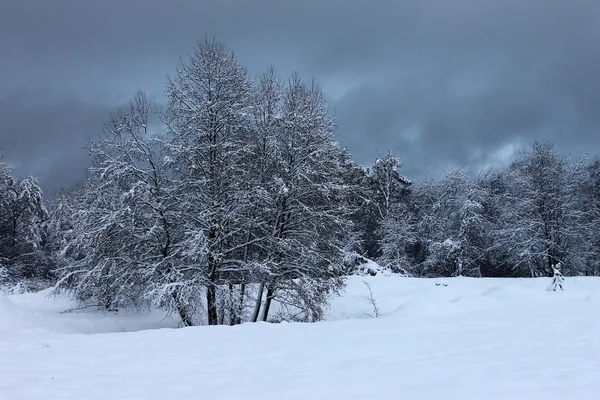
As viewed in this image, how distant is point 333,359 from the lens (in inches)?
241

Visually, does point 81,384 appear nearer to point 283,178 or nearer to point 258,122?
point 283,178

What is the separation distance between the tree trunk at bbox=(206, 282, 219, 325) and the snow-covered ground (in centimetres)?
417

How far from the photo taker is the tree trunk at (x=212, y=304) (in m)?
13.5

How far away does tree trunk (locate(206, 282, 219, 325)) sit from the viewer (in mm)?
13523

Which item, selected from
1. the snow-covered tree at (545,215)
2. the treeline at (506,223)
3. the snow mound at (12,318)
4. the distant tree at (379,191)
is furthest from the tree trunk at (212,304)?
the distant tree at (379,191)

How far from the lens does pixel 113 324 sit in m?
15.6

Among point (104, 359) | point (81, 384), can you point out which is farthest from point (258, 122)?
point (81, 384)

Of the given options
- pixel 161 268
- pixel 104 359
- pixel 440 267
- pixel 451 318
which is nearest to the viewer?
pixel 104 359

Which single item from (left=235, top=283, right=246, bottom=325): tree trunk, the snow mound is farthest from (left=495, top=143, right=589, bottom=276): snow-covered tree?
the snow mound

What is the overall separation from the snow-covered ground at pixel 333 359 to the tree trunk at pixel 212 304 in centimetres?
417

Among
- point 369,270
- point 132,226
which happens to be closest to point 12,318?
point 132,226

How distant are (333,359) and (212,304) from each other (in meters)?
8.35

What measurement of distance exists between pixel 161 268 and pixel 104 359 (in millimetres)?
7356

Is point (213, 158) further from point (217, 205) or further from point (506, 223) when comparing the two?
point (506, 223)
